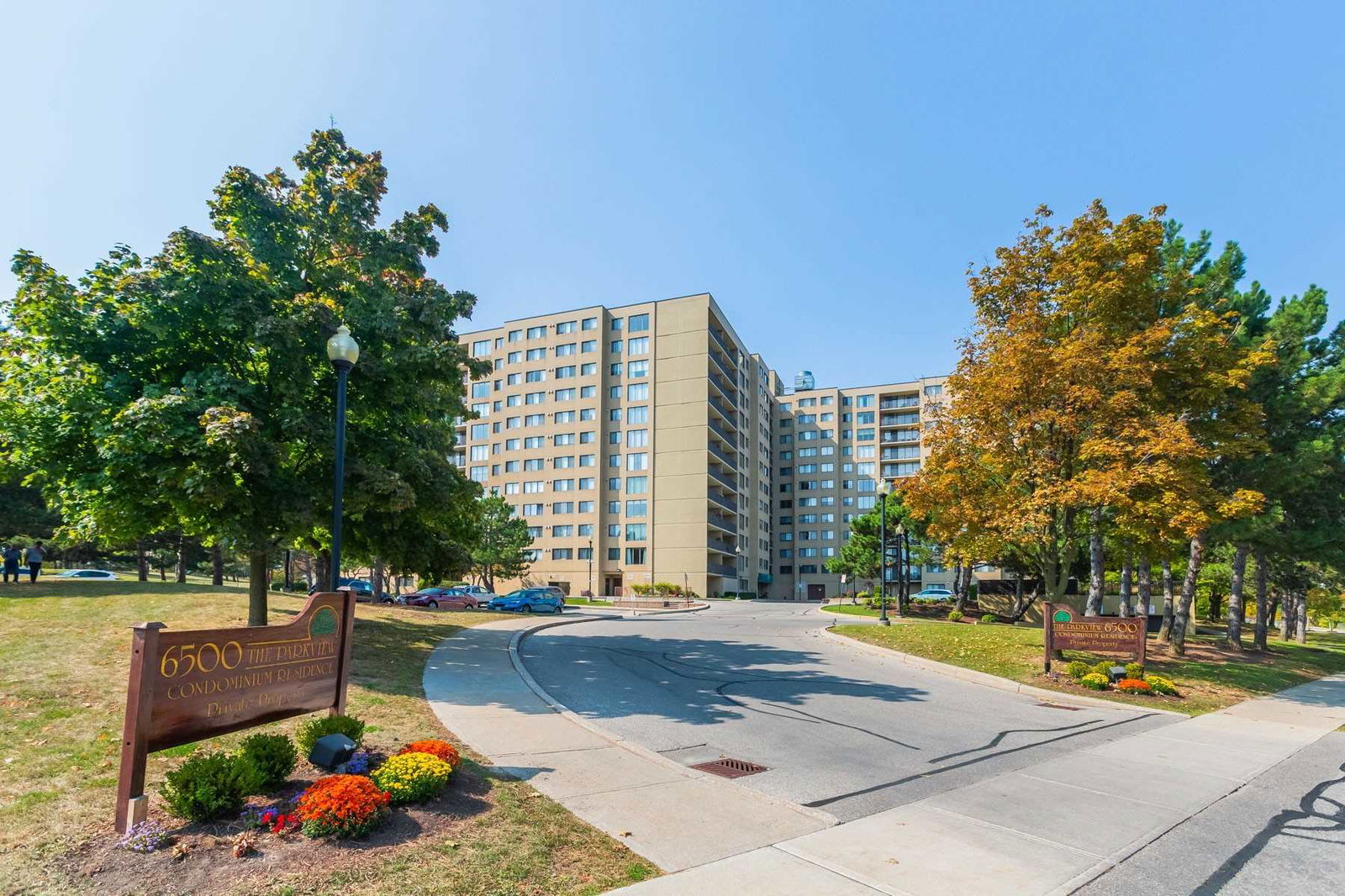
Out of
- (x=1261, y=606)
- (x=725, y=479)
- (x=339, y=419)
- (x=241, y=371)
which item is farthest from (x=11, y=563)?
(x=725, y=479)

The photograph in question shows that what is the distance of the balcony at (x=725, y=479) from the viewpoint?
249 feet

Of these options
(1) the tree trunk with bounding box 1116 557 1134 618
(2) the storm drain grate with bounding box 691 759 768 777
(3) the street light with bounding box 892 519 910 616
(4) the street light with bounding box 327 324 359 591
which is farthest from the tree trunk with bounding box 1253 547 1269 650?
(4) the street light with bounding box 327 324 359 591

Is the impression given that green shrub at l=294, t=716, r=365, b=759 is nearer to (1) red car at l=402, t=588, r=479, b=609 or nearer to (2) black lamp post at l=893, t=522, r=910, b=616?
(2) black lamp post at l=893, t=522, r=910, b=616

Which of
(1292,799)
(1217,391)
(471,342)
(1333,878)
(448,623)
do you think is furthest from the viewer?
(471,342)

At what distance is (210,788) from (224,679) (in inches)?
43.9

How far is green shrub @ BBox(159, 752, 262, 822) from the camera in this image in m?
5.24

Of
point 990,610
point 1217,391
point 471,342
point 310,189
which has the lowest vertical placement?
point 990,610

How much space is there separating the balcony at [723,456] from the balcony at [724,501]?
2328mm

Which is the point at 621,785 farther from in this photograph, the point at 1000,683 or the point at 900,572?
the point at 900,572

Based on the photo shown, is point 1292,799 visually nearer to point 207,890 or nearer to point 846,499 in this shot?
point 207,890

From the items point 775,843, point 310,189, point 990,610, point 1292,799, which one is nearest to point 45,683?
point 775,843

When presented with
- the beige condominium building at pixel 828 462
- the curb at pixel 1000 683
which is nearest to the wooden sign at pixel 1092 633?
the curb at pixel 1000 683

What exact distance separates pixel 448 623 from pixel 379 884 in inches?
793

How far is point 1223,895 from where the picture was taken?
16.8 ft
